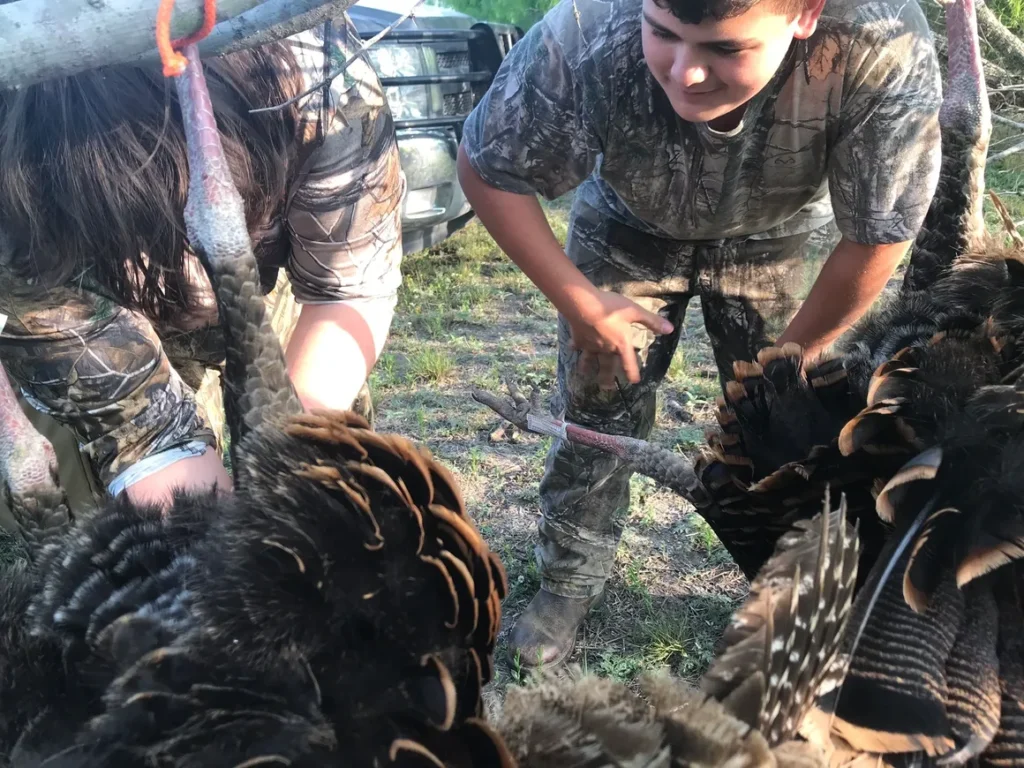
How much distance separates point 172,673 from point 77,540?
16.5 inches

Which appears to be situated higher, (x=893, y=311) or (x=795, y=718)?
(x=893, y=311)

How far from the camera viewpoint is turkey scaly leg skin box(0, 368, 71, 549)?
1562 mm

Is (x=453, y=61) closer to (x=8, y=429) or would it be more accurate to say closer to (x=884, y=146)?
(x=884, y=146)

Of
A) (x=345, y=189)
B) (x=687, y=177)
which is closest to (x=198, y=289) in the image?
(x=345, y=189)

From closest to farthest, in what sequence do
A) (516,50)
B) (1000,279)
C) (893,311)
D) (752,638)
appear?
(752,638) < (1000,279) < (893,311) < (516,50)

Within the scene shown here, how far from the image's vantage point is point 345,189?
220 cm

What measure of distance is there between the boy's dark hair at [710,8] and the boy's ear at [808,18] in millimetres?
122

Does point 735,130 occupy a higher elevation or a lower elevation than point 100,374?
higher

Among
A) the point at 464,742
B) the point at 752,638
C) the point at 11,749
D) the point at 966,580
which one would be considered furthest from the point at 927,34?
the point at 11,749

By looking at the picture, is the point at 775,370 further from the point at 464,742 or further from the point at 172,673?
the point at 172,673

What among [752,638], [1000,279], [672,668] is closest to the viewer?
[752,638]

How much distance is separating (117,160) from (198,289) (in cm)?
67

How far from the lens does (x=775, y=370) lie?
1890mm

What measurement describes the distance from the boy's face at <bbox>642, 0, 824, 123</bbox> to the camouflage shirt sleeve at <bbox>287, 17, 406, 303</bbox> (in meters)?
0.79
